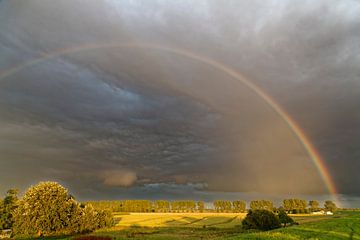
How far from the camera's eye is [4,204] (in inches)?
4345

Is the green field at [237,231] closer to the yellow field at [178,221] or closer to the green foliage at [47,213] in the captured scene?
the yellow field at [178,221]

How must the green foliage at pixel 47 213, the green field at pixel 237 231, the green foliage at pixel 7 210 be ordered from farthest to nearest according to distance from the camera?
the green foliage at pixel 7 210 → the green foliage at pixel 47 213 → the green field at pixel 237 231

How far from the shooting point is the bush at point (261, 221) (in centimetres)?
9181

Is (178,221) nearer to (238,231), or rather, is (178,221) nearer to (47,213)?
(238,231)

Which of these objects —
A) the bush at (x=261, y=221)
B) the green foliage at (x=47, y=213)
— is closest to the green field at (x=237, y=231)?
the bush at (x=261, y=221)

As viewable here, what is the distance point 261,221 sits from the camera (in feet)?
301

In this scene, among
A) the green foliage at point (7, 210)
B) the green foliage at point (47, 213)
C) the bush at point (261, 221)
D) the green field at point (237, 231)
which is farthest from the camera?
the green foliage at point (7, 210)

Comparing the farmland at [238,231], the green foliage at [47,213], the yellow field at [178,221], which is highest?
the green foliage at [47,213]

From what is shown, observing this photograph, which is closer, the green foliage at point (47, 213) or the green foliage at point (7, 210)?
the green foliage at point (47, 213)

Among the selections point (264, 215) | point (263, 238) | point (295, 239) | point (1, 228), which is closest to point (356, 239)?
point (295, 239)

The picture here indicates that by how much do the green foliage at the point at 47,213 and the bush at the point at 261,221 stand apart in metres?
48.9

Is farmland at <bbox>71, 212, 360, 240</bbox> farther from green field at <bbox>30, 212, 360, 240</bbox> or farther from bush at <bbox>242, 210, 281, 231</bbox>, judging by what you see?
bush at <bbox>242, 210, 281, 231</bbox>

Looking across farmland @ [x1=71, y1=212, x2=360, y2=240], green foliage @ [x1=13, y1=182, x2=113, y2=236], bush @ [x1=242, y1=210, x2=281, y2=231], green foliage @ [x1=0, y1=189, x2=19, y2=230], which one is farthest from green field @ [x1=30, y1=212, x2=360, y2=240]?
green foliage @ [x1=0, y1=189, x2=19, y2=230]

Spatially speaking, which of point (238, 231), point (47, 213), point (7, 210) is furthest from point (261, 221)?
point (7, 210)
